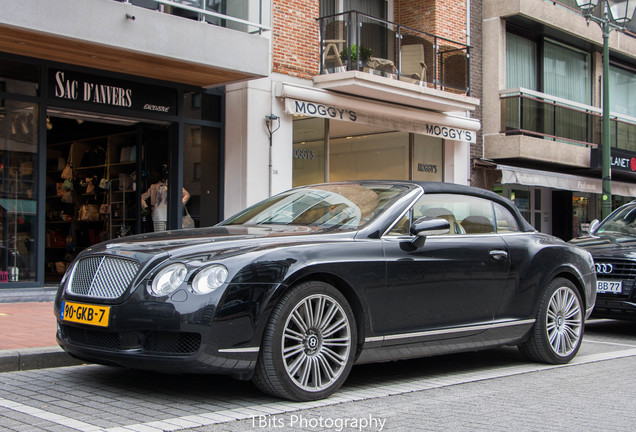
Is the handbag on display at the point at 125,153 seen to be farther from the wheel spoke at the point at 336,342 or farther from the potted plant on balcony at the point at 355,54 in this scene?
the wheel spoke at the point at 336,342

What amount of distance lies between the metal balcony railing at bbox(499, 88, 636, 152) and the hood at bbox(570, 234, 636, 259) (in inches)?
387

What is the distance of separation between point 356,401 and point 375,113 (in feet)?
39.2

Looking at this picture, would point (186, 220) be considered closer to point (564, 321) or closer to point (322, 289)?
point (564, 321)

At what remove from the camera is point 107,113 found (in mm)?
12930

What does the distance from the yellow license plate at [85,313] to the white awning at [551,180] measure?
1551cm

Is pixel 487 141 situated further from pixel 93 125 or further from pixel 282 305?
pixel 282 305

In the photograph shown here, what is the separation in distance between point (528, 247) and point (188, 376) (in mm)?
3243

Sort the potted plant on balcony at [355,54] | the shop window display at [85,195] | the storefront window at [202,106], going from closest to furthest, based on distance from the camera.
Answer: the storefront window at [202,106], the shop window display at [85,195], the potted plant on balcony at [355,54]

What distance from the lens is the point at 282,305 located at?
16.7ft

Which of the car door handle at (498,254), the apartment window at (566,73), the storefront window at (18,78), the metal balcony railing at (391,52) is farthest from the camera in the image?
the apartment window at (566,73)

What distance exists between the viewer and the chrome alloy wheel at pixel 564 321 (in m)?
7.18

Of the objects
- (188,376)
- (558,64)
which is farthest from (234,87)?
(558,64)

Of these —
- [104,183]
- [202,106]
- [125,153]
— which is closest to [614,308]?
[202,106]

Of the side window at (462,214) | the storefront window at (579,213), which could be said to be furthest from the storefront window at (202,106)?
the storefront window at (579,213)
